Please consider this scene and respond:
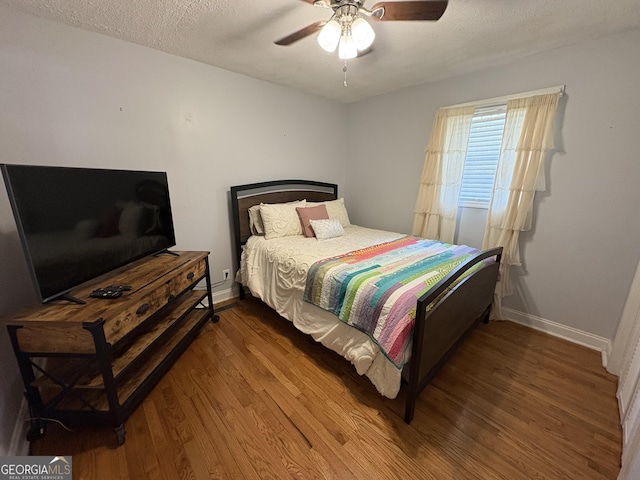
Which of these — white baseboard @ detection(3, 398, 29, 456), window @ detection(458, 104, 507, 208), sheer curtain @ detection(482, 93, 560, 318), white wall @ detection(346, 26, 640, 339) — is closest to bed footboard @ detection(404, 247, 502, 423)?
sheer curtain @ detection(482, 93, 560, 318)

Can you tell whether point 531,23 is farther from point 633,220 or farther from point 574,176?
point 633,220

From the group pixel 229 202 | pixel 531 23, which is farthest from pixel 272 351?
pixel 531 23

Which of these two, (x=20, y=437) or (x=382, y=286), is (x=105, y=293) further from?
(x=382, y=286)

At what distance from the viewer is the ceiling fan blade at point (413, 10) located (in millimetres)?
1191

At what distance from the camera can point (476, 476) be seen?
4.03 feet

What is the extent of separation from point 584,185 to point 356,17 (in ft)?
7.17

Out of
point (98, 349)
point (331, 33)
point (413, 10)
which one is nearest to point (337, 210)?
point (331, 33)

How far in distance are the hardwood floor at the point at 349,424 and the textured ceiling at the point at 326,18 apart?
94.2 inches

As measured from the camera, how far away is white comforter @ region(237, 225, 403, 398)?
1.55m

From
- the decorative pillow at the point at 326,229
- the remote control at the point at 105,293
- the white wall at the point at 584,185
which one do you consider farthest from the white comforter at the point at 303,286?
the white wall at the point at 584,185

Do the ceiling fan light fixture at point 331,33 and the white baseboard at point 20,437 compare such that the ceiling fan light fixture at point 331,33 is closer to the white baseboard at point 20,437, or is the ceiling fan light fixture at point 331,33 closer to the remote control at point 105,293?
the remote control at point 105,293

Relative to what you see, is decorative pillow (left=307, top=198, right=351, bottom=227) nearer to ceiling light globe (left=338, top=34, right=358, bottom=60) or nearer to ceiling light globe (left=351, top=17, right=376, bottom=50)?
ceiling light globe (left=338, top=34, right=358, bottom=60)

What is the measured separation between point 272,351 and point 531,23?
2988 millimetres

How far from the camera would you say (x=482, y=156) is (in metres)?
2.59
